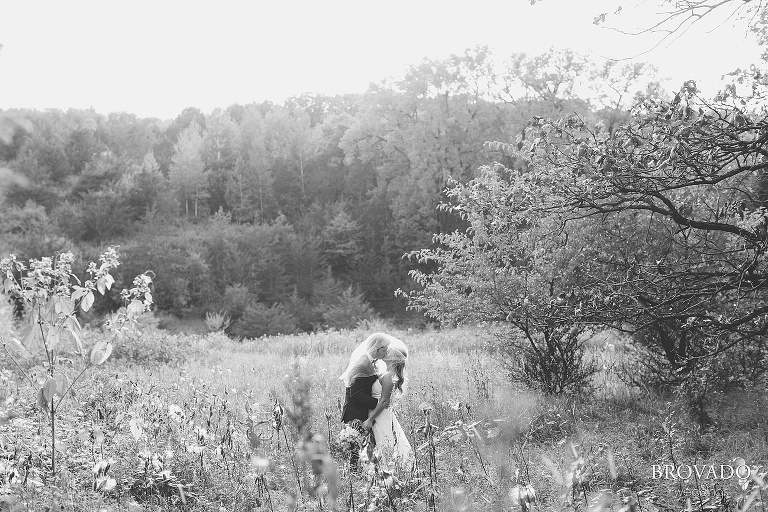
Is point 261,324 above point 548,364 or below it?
below

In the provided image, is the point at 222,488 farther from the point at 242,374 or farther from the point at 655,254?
the point at 242,374

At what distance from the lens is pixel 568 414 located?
24.6 feet

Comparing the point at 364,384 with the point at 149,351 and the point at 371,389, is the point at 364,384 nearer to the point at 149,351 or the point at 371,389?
the point at 371,389

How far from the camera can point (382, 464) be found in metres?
3.99

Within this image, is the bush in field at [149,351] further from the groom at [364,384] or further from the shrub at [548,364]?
the groom at [364,384]

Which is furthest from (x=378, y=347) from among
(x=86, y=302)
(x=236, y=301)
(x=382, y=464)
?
(x=236, y=301)

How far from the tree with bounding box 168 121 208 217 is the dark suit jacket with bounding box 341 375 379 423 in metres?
38.5

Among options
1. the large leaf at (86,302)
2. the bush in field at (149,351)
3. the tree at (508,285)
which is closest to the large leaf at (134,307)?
the large leaf at (86,302)

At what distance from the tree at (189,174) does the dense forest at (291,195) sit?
95mm

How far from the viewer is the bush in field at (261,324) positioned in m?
31.1

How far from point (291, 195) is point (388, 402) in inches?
1590

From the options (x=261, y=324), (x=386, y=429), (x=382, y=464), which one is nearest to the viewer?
(x=382, y=464)

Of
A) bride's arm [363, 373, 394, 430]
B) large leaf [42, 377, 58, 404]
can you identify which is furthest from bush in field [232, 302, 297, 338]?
large leaf [42, 377, 58, 404]

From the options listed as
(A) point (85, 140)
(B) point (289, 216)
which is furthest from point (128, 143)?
(B) point (289, 216)
